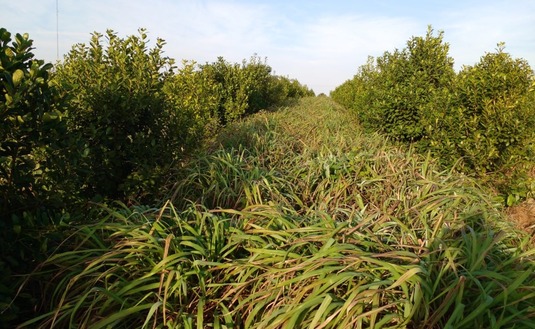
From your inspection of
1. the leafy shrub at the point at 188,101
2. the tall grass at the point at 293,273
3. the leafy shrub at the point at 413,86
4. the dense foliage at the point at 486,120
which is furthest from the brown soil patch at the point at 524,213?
the leafy shrub at the point at 188,101

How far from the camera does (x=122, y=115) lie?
105 inches

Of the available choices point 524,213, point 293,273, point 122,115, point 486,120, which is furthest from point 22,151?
point 524,213

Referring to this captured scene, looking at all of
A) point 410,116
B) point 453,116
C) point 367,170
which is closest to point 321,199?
point 367,170

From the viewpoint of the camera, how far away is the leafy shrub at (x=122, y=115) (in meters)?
2.58

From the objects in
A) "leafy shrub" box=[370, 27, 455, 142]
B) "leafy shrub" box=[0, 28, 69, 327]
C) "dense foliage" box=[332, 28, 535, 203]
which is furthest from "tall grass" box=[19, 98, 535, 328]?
"leafy shrub" box=[370, 27, 455, 142]

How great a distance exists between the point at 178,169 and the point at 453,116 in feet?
10.3

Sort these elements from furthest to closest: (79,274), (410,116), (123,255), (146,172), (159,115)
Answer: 1. (410,116)
2. (159,115)
3. (146,172)
4. (123,255)
5. (79,274)

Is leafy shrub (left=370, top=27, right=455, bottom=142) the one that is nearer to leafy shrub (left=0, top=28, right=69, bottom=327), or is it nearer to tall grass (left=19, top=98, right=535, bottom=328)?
tall grass (left=19, top=98, right=535, bottom=328)

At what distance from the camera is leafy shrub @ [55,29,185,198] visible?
258cm

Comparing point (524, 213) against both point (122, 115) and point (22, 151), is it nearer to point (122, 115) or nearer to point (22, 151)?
point (122, 115)

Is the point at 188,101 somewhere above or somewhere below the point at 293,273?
above

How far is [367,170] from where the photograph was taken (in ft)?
11.6

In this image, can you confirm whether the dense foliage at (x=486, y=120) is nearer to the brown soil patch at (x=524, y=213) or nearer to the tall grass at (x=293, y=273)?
the brown soil patch at (x=524, y=213)

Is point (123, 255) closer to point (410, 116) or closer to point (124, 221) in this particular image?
point (124, 221)
